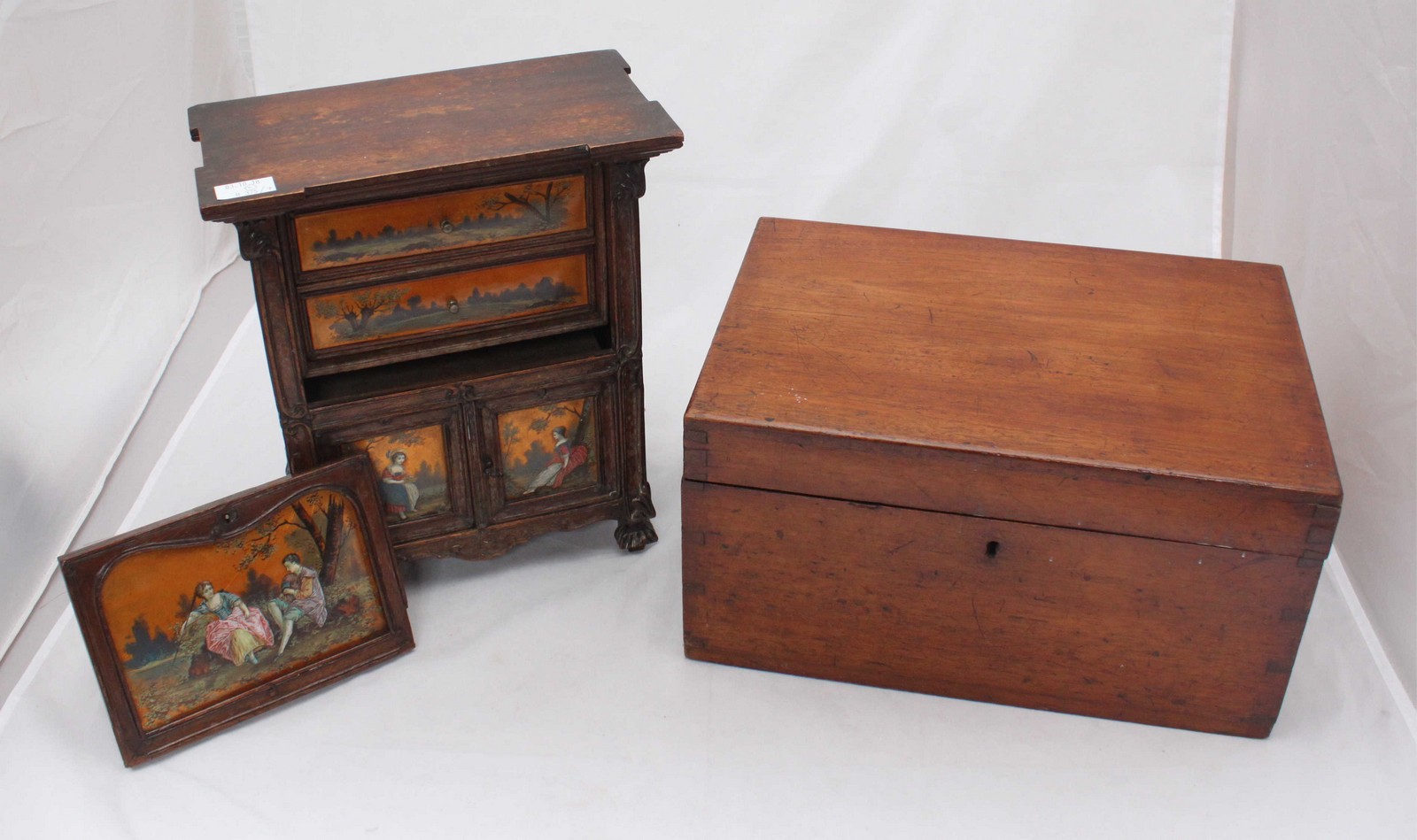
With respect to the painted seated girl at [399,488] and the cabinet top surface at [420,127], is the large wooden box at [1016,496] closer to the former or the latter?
the cabinet top surface at [420,127]

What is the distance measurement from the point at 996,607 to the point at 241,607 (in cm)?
122

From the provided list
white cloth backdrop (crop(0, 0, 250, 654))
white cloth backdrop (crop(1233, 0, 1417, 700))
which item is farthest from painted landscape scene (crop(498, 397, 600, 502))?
white cloth backdrop (crop(1233, 0, 1417, 700))

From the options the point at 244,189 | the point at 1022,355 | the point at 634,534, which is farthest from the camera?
the point at 634,534

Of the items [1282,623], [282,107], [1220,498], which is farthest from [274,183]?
[1282,623]

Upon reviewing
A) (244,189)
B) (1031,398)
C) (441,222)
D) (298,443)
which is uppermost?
(244,189)

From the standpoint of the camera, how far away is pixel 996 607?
7.60ft

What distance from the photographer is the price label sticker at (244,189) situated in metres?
2.12

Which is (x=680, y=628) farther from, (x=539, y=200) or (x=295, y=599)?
(x=539, y=200)

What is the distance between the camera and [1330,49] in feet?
9.49

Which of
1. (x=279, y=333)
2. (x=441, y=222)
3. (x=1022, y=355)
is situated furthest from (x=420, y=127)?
(x=1022, y=355)

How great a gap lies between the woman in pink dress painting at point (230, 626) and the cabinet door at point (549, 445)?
1.47 ft

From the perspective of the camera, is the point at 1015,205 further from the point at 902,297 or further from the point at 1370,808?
the point at 1370,808

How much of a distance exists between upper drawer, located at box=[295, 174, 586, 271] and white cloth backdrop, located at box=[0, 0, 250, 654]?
73cm

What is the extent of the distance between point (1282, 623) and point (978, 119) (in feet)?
5.23
